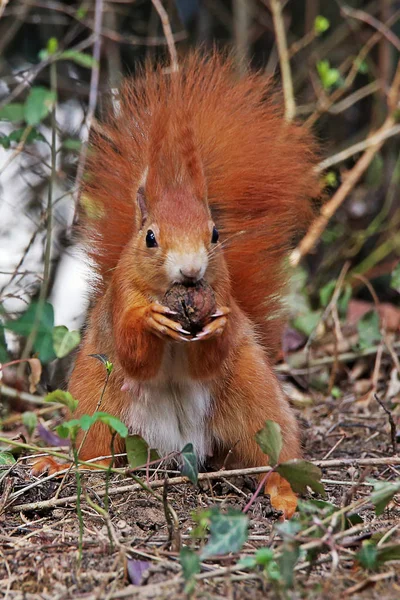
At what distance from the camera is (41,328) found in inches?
112

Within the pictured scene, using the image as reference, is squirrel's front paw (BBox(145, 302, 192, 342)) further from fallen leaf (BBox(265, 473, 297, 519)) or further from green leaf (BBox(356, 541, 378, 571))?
green leaf (BBox(356, 541, 378, 571))

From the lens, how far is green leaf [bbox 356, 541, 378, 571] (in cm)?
154

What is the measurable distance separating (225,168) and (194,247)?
44 cm

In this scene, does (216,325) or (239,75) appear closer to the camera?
(216,325)

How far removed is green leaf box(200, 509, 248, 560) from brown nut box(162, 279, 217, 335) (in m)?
0.64

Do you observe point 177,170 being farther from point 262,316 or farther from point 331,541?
point 331,541

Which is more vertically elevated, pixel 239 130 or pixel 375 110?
pixel 375 110

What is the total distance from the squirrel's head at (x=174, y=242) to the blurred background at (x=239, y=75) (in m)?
0.58

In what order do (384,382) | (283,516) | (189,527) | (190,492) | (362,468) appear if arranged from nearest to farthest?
(189,527), (283,516), (190,492), (362,468), (384,382)

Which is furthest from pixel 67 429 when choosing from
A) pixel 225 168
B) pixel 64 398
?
pixel 225 168

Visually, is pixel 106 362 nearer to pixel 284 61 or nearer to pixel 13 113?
pixel 13 113

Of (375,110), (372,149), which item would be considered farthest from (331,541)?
(375,110)

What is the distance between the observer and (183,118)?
2246 mm

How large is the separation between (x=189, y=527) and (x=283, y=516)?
0.27m
